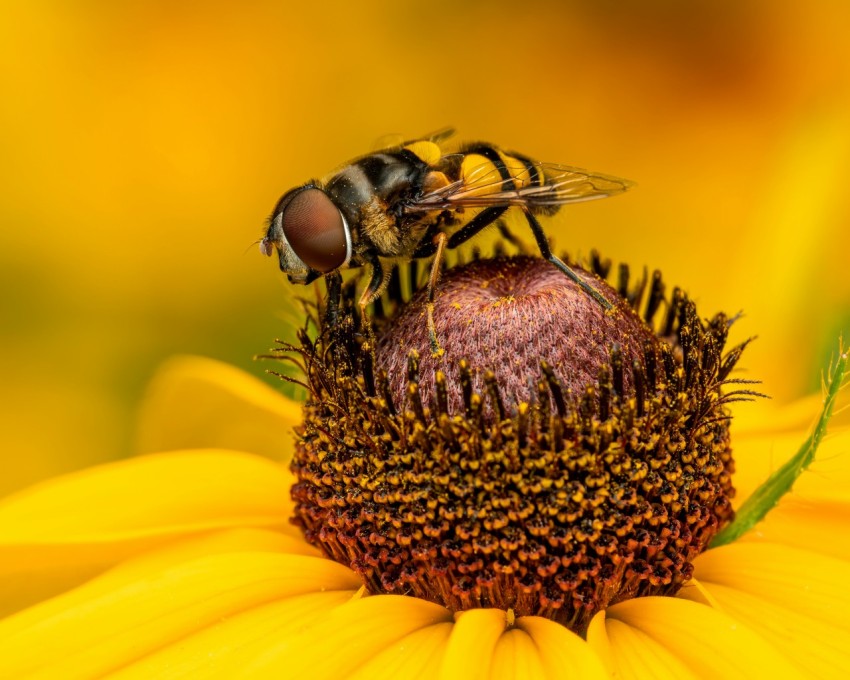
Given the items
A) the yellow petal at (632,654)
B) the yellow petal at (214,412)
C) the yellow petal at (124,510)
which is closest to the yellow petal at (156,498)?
the yellow petal at (124,510)

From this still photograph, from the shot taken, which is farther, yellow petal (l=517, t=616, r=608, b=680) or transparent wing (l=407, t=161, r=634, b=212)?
transparent wing (l=407, t=161, r=634, b=212)

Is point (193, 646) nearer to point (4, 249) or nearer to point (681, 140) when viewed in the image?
point (4, 249)

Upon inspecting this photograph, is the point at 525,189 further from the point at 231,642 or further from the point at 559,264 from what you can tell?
the point at 231,642

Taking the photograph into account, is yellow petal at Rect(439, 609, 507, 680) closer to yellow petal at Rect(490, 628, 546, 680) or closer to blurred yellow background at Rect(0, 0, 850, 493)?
yellow petal at Rect(490, 628, 546, 680)

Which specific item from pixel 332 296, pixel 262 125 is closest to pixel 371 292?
pixel 332 296

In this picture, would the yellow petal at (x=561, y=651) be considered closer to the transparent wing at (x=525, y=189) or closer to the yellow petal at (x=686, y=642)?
the yellow petal at (x=686, y=642)

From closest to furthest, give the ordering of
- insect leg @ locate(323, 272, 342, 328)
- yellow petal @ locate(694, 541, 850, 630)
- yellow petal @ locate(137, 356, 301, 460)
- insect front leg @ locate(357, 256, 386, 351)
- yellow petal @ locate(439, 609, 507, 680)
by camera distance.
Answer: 1. yellow petal @ locate(439, 609, 507, 680)
2. yellow petal @ locate(694, 541, 850, 630)
3. insect front leg @ locate(357, 256, 386, 351)
4. insect leg @ locate(323, 272, 342, 328)
5. yellow petal @ locate(137, 356, 301, 460)

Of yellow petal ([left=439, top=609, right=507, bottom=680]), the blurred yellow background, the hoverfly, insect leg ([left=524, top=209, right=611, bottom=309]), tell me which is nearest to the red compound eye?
the hoverfly
